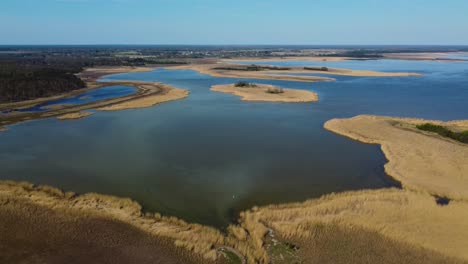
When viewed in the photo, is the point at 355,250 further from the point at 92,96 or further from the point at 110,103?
the point at 92,96

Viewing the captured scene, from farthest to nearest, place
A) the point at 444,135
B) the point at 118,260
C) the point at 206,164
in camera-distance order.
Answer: the point at 444,135, the point at 206,164, the point at 118,260

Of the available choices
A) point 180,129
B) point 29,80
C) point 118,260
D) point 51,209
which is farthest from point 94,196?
point 29,80

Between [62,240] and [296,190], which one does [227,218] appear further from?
[62,240]

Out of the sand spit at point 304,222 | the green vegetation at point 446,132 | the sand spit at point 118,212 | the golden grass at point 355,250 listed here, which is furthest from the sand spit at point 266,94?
the golden grass at point 355,250

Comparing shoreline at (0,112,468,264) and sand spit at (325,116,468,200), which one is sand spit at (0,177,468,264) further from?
sand spit at (325,116,468,200)

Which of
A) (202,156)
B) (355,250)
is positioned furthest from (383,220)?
(202,156)

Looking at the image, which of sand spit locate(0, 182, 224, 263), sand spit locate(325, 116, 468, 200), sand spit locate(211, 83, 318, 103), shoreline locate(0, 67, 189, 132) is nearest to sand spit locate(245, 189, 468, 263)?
sand spit locate(325, 116, 468, 200)

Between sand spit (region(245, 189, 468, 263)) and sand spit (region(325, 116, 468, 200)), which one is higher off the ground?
sand spit (region(325, 116, 468, 200))
